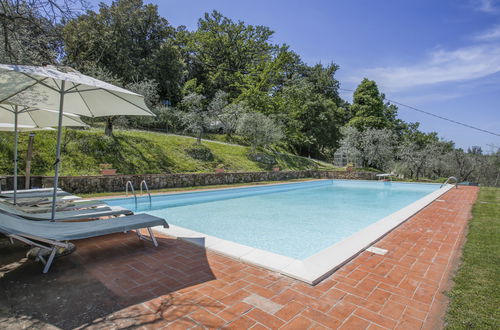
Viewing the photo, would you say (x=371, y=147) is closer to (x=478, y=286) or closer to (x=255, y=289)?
(x=478, y=286)

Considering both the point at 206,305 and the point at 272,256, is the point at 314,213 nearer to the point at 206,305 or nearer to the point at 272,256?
the point at 272,256

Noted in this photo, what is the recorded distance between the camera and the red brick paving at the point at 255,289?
7.27ft

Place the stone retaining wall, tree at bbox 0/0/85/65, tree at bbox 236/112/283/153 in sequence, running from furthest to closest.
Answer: tree at bbox 236/112/283/153
the stone retaining wall
tree at bbox 0/0/85/65

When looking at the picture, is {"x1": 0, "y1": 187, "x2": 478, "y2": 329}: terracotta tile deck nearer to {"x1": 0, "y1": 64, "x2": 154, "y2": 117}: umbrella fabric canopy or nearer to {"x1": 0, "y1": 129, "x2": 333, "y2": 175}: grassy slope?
{"x1": 0, "y1": 64, "x2": 154, "y2": 117}: umbrella fabric canopy

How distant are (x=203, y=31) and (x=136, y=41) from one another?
9425 mm

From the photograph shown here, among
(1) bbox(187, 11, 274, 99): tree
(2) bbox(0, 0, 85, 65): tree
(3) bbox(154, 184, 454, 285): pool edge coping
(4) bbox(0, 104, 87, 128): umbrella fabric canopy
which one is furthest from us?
(1) bbox(187, 11, 274, 99): tree

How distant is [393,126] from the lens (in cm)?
3309

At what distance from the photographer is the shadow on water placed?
2170 millimetres

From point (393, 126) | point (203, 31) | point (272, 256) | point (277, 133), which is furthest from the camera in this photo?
point (203, 31)

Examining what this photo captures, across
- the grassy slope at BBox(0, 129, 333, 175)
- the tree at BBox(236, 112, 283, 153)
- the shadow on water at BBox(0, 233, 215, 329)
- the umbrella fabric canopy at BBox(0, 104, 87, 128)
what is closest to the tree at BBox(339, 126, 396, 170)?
the tree at BBox(236, 112, 283, 153)

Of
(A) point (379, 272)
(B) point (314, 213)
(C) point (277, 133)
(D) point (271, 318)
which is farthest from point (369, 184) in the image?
(D) point (271, 318)

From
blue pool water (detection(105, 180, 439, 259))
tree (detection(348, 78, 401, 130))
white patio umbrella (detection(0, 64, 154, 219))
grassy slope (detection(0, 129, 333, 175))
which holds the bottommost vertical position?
blue pool water (detection(105, 180, 439, 259))

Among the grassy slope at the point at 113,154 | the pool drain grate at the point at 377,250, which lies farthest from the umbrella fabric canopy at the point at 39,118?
the pool drain grate at the point at 377,250

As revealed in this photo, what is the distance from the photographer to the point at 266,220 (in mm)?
7535
